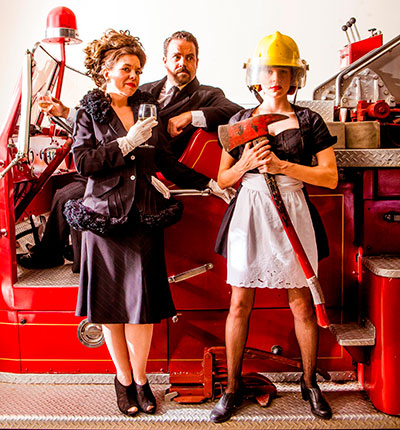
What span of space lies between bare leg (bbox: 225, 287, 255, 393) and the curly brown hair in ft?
4.12

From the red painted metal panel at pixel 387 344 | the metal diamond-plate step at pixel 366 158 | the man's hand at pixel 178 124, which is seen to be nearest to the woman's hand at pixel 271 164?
the metal diamond-plate step at pixel 366 158

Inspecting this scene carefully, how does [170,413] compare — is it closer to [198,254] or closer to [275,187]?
[198,254]

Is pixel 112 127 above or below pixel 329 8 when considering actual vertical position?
A: below

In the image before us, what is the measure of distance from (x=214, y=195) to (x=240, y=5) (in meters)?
3.27

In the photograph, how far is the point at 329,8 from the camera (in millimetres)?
5215

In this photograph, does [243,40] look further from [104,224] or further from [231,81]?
[104,224]

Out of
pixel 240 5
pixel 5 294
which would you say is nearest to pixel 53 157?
pixel 5 294

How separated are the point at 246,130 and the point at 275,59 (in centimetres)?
36

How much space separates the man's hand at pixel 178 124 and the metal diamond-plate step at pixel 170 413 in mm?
1447

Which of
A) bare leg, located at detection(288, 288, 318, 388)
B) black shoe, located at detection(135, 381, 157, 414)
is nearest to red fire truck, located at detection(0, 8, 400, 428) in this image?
black shoe, located at detection(135, 381, 157, 414)

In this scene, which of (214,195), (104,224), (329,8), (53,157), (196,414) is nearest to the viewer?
(104,224)

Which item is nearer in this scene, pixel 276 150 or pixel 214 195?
pixel 276 150

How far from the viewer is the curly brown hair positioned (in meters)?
2.36

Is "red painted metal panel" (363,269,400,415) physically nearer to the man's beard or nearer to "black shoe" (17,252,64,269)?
the man's beard
